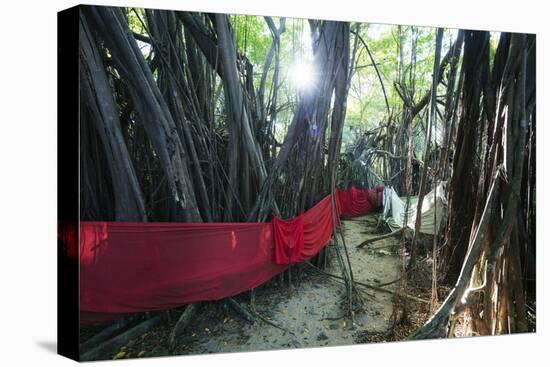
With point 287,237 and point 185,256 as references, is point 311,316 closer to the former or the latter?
point 287,237

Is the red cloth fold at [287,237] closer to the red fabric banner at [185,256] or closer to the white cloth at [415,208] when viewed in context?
the red fabric banner at [185,256]

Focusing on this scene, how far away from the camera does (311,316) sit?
4.28 meters

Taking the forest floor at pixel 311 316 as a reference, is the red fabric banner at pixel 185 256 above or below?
above

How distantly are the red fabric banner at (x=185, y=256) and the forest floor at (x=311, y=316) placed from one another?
113 millimetres

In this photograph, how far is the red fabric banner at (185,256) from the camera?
3.73 metres

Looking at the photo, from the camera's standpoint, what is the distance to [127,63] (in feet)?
12.7

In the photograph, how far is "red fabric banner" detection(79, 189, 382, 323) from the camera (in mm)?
3734

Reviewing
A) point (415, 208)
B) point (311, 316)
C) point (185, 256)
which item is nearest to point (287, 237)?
point (311, 316)

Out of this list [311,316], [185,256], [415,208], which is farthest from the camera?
[415,208]

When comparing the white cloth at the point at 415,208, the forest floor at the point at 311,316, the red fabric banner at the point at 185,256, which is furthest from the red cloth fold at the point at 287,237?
the white cloth at the point at 415,208

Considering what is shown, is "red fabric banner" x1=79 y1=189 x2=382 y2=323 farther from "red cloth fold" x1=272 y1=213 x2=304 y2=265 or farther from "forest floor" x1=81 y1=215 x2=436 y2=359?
"forest floor" x1=81 y1=215 x2=436 y2=359

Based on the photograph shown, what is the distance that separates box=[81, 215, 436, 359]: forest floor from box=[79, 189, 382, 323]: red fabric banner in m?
0.11

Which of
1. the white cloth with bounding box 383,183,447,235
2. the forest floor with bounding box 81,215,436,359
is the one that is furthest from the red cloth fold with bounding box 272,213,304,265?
the white cloth with bounding box 383,183,447,235

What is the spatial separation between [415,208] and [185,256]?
1.67m
